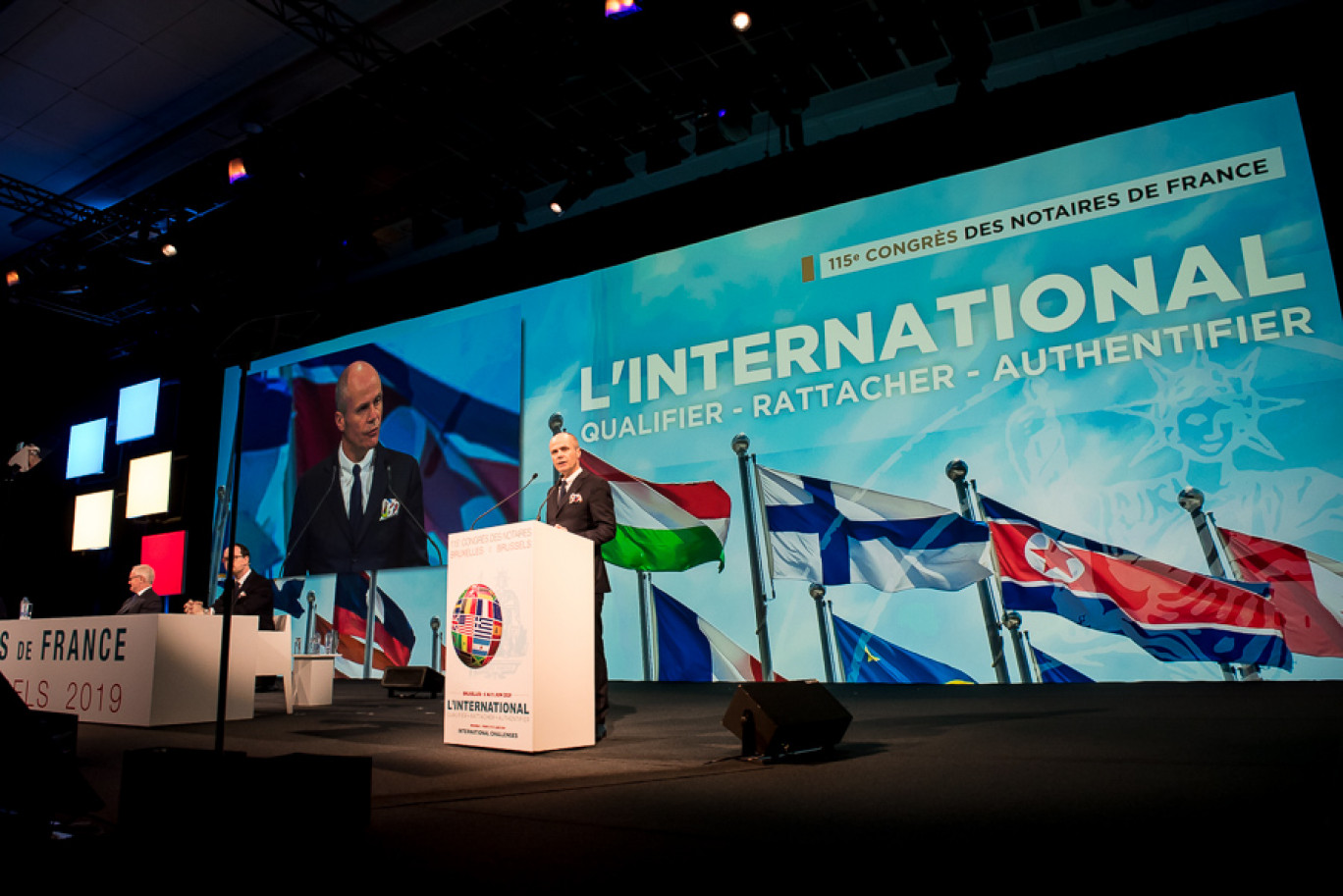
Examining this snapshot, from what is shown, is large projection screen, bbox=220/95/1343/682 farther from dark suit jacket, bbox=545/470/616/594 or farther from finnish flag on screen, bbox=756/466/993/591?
dark suit jacket, bbox=545/470/616/594

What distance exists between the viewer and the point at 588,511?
13.8 feet

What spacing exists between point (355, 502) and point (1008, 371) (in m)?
6.47

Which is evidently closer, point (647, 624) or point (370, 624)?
point (647, 624)

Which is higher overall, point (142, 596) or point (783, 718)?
Answer: point (142, 596)

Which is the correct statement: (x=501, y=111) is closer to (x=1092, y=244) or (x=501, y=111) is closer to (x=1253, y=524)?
(x=1092, y=244)

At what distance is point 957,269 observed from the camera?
21.3 feet

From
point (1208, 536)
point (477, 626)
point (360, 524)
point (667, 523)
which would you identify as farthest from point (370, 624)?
point (1208, 536)

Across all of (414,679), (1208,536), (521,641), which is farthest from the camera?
(414,679)

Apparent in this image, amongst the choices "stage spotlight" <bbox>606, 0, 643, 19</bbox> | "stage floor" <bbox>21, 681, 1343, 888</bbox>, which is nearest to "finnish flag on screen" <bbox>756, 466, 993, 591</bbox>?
"stage floor" <bbox>21, 681, 1343, 888</bbox>

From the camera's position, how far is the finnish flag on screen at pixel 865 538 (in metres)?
6.19

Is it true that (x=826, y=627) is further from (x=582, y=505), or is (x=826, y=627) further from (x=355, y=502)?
(x=355, y=502)

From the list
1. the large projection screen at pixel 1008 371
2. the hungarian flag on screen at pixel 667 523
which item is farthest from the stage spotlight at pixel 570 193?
the hungarian flag on screen at pixel 667 523

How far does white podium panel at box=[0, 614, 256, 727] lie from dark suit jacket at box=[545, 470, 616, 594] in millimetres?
2248

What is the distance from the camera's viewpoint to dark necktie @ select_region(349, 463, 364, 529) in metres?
9.03
